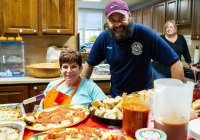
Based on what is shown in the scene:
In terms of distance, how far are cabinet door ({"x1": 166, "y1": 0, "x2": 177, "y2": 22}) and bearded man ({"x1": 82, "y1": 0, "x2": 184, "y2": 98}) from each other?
3.95 meters

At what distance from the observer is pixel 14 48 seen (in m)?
3.14

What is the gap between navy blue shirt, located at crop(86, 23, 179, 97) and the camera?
69.3 inches

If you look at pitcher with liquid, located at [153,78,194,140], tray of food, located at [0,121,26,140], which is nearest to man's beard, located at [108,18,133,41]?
pitcher with liquid, located at [153,78,194,140]

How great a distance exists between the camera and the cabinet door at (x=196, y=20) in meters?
4.39

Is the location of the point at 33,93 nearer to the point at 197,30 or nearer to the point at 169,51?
the point at 169,51

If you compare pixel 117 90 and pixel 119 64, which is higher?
pixel 119 64

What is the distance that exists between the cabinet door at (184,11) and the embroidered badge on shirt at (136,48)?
3.55 m

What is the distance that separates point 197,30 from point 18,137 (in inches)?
177

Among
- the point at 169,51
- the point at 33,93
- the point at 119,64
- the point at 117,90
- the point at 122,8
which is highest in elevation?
the point at 122,8

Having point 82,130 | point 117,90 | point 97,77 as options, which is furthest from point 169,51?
point 97,77

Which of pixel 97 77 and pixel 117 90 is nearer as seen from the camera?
pixel 117 90

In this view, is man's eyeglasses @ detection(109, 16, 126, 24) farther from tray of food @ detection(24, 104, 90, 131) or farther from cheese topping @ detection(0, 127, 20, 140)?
cheese topping @ detection(0, 127, 20, 140)

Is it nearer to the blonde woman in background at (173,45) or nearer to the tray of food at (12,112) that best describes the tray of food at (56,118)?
the tray of food at (12,112)

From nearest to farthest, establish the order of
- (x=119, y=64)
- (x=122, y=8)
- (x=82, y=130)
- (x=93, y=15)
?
1. (x=82, y=130)
2. (x=122, y=8)
3. (x=119, y=64)
4. (x=93, y=15)
